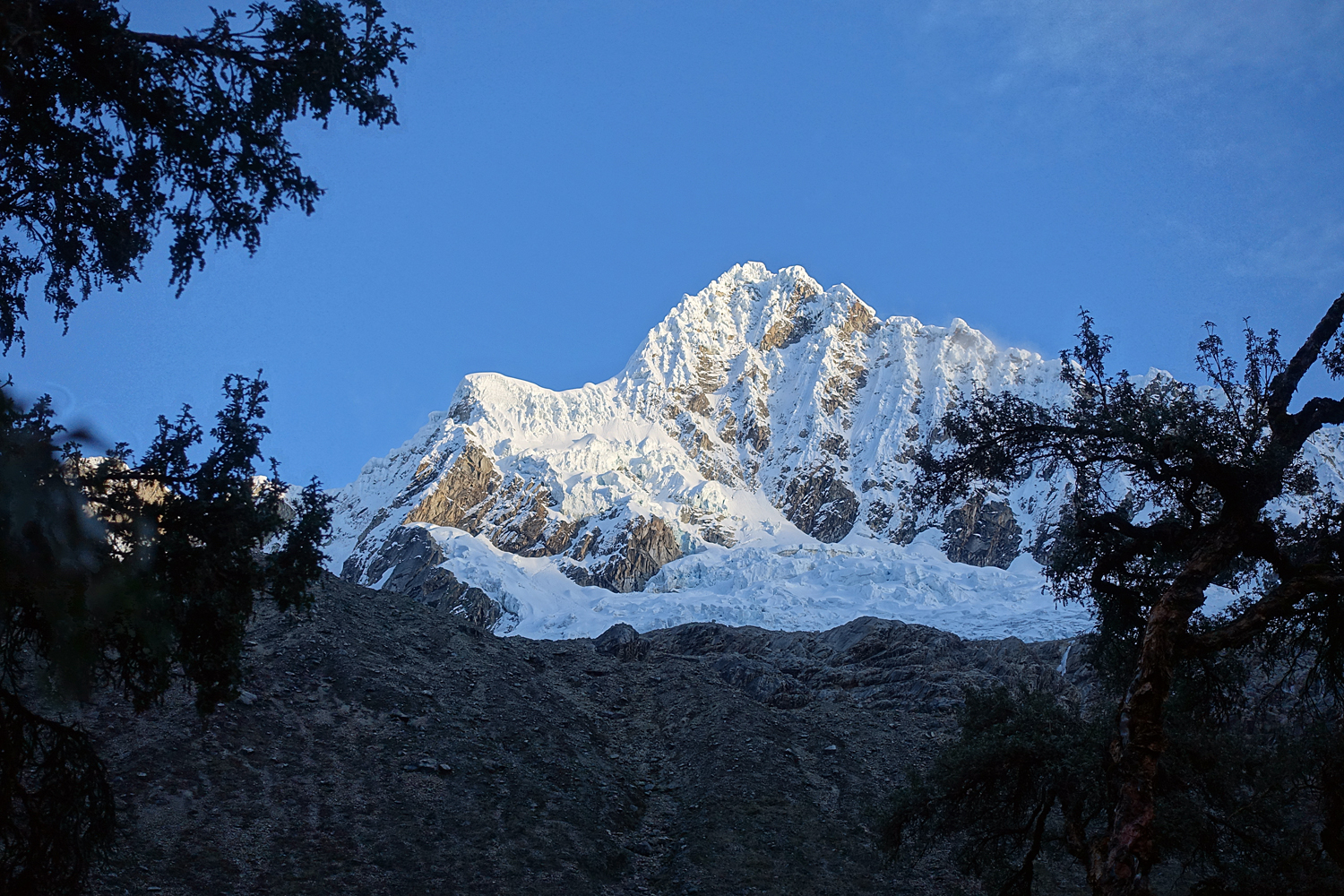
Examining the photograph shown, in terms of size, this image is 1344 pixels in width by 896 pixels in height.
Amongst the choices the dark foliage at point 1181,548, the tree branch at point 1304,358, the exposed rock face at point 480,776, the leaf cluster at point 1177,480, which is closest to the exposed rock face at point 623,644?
the exposed rock face at point 480,776

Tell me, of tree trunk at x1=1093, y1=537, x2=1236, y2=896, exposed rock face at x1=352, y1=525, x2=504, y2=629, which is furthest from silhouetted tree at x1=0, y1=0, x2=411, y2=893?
exposed rock face at x1=352, y1=525, x2=504, y2=629

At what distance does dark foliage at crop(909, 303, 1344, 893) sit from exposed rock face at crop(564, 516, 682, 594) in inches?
6254

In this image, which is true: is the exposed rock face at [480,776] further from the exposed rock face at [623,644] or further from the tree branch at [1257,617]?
the tree branch at [1257,617]

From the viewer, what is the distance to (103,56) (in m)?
8.93

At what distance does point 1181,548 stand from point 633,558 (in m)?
168

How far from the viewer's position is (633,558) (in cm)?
17762

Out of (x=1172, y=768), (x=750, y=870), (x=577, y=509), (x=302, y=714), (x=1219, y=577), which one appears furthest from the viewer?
(x=577, y=509)

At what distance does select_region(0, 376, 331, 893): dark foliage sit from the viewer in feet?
22.1

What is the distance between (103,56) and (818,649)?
66.0 metres

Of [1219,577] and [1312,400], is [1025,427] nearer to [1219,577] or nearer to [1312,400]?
[1312,400]

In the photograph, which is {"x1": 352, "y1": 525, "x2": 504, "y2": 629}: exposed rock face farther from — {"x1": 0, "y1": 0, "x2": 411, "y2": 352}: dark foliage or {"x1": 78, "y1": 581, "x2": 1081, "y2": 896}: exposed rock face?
{"x1": 0, "y1": 0, "x2": 411, "y2": 352}: dark foliage

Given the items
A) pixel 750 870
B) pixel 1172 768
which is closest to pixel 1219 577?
pixel 1172 768

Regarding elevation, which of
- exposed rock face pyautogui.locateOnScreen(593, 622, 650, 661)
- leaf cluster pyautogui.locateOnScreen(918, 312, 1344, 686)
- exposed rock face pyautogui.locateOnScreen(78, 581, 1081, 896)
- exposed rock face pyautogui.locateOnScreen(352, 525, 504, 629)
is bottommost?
exposed rock face pyautogui.locateOnScreen(78, 581, 1081, 896)

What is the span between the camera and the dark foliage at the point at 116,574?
22.1 ft
